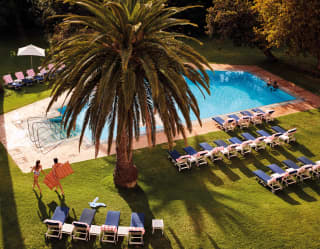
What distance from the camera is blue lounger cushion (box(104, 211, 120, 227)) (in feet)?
44.7

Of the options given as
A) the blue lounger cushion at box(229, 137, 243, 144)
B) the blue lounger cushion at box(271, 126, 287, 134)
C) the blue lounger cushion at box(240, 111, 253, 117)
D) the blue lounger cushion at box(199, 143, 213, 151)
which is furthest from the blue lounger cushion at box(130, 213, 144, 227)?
the blue lounger cushion at box(240, 111, 253, 117)

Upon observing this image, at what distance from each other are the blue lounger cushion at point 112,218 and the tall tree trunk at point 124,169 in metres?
2.19

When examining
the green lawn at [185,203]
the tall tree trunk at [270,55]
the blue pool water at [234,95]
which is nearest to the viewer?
the green lawn at [185,203]

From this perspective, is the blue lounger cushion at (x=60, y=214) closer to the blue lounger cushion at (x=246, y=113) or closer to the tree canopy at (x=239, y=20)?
the blue lounger cushion at (x=246, y=113)

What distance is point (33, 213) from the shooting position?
1438 cm

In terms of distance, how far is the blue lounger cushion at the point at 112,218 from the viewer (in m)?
13.6

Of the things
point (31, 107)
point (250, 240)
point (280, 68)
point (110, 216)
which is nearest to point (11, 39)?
point (31, 107)

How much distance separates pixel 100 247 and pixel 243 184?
7562 mm

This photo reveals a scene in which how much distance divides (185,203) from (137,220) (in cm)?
254

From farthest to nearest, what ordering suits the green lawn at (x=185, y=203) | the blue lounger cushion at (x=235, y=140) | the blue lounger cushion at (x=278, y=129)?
the blue lounger cushion at (x=278, y=129)
the blue lounger cushion at (x=235, y=140)
the green lawn at (x=185, y=203)

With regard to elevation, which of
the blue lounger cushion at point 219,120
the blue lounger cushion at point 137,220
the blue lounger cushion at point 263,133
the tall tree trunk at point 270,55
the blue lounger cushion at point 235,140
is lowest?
the blue lounger cushion at point 137,220

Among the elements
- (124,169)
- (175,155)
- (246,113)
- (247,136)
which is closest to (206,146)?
(175,155)

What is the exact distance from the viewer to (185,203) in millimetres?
15398

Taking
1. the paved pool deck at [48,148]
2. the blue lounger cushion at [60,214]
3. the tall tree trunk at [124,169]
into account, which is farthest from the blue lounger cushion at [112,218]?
the paved pool deck at [48,148]
